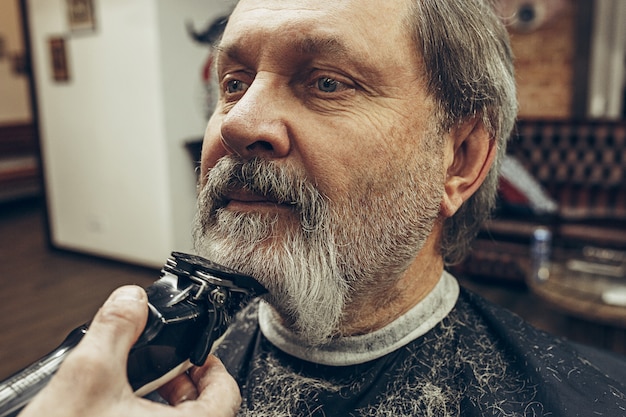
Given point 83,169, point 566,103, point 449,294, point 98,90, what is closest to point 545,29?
point 566,103

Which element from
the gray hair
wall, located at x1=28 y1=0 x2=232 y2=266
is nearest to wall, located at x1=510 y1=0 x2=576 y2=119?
wall, located at x1=28 y1=0 x2=232 y2=266

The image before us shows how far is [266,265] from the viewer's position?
901 mm

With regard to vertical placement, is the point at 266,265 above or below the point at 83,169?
above

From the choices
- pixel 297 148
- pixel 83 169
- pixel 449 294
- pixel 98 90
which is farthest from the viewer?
pixel 83 169

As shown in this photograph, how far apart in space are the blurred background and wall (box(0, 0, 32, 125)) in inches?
131

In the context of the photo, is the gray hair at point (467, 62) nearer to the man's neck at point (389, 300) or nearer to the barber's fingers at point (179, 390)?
the man's neck at point (389, 300)

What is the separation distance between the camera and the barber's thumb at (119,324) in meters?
0.59

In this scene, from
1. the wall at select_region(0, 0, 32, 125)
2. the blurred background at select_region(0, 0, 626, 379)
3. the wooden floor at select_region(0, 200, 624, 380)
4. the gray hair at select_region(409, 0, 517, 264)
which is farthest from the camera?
the wall at select_region(0, 0, 32, 125)

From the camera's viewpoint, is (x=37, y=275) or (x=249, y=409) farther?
(x=37, y=275)

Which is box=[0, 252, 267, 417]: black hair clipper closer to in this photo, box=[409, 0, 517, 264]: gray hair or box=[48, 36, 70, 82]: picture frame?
box=[409, 0, 517, 264]: gray hair

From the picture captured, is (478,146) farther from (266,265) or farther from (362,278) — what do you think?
(266,265)

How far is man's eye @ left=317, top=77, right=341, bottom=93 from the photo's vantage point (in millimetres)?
925

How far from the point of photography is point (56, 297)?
158 inches

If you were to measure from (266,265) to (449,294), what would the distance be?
422 mm
